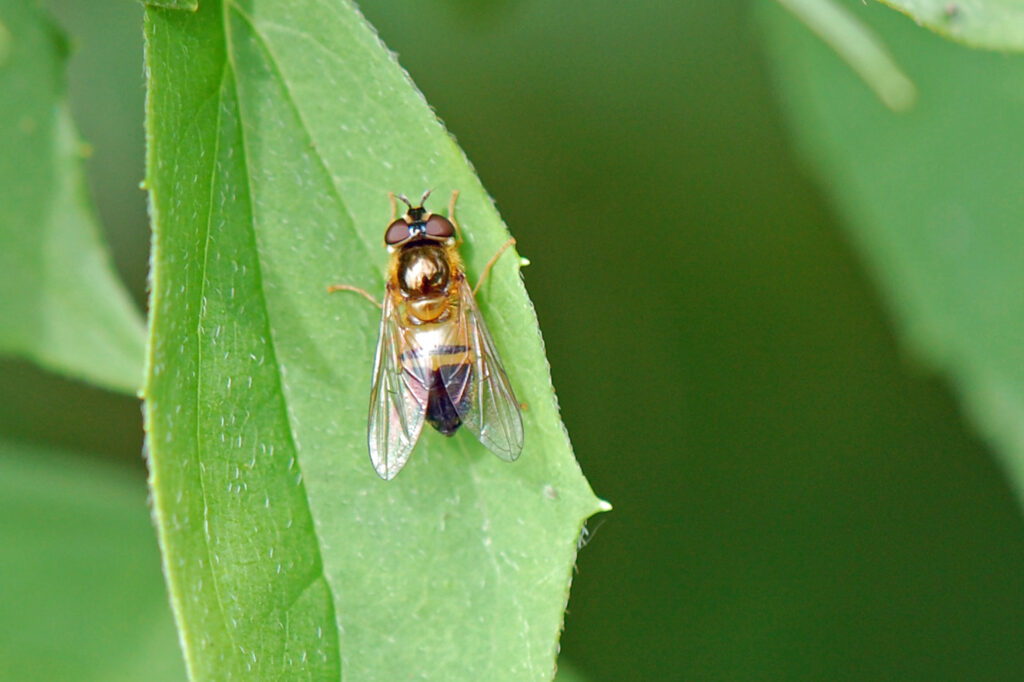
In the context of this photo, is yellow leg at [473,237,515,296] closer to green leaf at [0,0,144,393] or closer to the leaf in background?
green leaf at [0,0,144,393]

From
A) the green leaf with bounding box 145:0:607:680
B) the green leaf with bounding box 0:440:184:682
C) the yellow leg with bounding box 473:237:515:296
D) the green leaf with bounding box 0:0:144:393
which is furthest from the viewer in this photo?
the green leaf with bounding box 0:440:184:682

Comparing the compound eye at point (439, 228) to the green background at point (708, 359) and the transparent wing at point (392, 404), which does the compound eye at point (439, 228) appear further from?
the green background at point (708, 359)

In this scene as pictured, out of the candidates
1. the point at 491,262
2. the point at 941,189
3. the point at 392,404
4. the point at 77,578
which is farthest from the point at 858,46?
the point at 77,578

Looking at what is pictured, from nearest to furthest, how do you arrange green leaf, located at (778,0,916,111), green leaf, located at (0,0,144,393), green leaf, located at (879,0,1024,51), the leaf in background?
green leaf, located at (879,0,1024,51)
green leaf, located at (0,0,144,393)
green leaf, located at (778,0,916,111)
the leaf in background

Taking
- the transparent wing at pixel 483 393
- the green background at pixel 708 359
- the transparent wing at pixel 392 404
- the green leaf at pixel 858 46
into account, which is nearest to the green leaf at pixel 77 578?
the green background at pixel 708 359

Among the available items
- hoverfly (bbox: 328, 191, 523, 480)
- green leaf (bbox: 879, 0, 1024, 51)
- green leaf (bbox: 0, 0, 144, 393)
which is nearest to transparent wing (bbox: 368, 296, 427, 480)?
hoverfly (bbox: 328, 191, 523, 480)

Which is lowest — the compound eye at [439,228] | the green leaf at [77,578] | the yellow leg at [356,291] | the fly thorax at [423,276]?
the green leaf at [77,578]
